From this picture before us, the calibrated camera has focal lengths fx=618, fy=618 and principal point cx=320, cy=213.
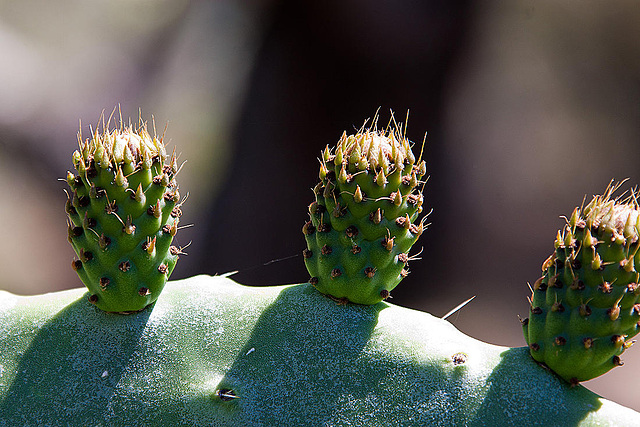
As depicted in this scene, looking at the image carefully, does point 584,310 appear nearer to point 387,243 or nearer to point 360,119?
point 387,243

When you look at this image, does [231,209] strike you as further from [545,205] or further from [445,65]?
[545,205]

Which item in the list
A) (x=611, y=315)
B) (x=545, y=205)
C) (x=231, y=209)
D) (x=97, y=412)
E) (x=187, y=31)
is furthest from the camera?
(x=187, y=31)

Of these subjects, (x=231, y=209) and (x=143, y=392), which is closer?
(x=143, y=392)

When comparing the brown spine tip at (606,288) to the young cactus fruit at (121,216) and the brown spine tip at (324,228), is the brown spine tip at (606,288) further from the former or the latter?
the young cactus fruit at (121,216)

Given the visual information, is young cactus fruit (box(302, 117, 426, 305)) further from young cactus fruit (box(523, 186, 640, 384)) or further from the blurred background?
the blurred background

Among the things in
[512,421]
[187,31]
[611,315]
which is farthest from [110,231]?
[187,31]

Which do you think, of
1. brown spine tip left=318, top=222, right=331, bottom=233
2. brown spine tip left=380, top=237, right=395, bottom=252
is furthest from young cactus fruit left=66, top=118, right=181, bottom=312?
brown spine tip left=380, top=237, right=395, bottom=252

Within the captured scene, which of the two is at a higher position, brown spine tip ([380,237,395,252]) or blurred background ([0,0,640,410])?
brown spine tip ([380,237,395,252])
